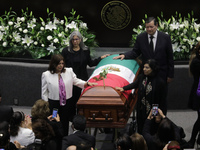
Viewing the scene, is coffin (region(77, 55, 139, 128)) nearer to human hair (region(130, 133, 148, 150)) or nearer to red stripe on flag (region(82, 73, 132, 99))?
red stripe on flag (region(82, 73, 132, 99))

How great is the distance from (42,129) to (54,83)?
119 centimetres

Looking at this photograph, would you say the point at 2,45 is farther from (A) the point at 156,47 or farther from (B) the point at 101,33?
Answer: (A) the point at 156,47

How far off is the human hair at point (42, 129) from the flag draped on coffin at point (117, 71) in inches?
44.6

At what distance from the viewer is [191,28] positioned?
25.5ft

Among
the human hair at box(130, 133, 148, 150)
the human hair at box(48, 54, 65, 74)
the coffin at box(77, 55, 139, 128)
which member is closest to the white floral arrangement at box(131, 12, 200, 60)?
the coffin at box(77, 55, 139, 128)

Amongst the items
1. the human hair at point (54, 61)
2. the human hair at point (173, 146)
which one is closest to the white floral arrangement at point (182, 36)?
the human hair at point (54, 61)

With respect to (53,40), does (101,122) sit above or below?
below

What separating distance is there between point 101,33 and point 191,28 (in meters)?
1.79

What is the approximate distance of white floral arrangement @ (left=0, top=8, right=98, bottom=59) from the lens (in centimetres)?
778

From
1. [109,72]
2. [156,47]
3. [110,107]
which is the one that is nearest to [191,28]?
[156,47]

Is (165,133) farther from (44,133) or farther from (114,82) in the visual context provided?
(114,82)

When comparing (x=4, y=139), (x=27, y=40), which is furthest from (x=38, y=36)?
(x=4, y=139)

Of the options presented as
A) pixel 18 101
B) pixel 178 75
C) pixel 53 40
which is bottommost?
pixel 18 101

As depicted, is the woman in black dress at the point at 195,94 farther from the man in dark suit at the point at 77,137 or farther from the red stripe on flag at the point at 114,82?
the man in dark suit at the point at 77,137
